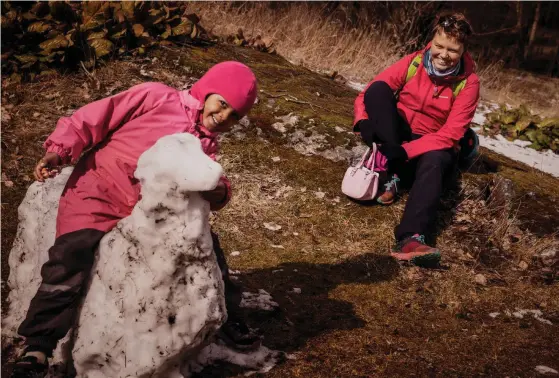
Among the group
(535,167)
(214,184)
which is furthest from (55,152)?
(535,167)

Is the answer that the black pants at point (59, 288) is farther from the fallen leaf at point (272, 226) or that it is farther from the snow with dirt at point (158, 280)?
the fallen leaf at point (272, 226)

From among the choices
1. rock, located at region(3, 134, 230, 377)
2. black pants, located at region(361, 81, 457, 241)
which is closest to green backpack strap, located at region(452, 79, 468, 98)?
black pants, located at region(361, 81, 457, 241)

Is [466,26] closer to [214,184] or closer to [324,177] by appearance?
[324,177]

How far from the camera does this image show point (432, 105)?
16.2 feet

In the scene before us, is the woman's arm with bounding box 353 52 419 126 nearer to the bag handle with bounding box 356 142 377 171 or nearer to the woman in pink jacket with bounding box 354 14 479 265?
the woman in pink jacket with bounding box 354 14 479 265

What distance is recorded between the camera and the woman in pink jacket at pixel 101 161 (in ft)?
8.23

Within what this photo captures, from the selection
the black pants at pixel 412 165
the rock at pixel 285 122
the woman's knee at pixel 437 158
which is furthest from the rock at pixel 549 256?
the rock at pixel 285 122

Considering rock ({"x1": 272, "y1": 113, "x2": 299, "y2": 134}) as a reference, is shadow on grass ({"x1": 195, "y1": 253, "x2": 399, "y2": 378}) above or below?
below

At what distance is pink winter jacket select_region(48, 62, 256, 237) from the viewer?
8.43ft

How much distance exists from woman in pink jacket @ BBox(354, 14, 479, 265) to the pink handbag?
126mm

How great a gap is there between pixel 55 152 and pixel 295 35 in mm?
8003

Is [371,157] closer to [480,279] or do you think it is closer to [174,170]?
[480,279]

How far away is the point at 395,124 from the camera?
4.96 meters

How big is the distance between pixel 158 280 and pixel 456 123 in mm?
3217
